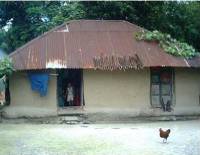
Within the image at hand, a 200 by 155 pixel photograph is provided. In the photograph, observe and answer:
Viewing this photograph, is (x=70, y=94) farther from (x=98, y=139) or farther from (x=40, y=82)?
(x=98, y=139)

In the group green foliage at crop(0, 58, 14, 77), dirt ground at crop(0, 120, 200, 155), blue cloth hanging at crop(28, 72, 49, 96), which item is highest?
green foliage at crop(0, 58, 14, 77)

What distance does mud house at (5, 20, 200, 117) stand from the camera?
61.6ft

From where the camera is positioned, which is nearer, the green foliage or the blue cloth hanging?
the green foliage

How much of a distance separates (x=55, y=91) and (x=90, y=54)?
1967mm

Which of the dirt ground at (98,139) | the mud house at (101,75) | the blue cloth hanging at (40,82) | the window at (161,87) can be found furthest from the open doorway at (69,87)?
the window at (161,87)

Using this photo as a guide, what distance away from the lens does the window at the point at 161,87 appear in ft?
64.7

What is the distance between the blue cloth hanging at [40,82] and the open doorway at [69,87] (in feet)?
2.63

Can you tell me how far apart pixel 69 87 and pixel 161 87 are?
372cm

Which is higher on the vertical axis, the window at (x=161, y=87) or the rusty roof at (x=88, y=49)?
the rusty roof at (x=88, y=49)

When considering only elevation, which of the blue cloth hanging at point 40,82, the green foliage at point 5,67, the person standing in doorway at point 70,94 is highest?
the green foliage at point 5,67

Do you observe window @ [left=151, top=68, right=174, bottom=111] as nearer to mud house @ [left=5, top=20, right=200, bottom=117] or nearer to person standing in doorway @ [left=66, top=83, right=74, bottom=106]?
mud house @ [left=5, top=20, right=200, bottom=117]

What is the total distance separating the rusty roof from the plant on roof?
0.21m

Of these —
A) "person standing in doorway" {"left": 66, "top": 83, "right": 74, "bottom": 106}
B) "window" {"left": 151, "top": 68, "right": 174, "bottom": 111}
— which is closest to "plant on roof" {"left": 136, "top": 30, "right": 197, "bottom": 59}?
"window" {"left": 151, "top": 68, "right": 174, "bottom": 111}

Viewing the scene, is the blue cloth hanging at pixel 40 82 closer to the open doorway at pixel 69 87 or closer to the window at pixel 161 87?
the open doorway at pixel 69 87
